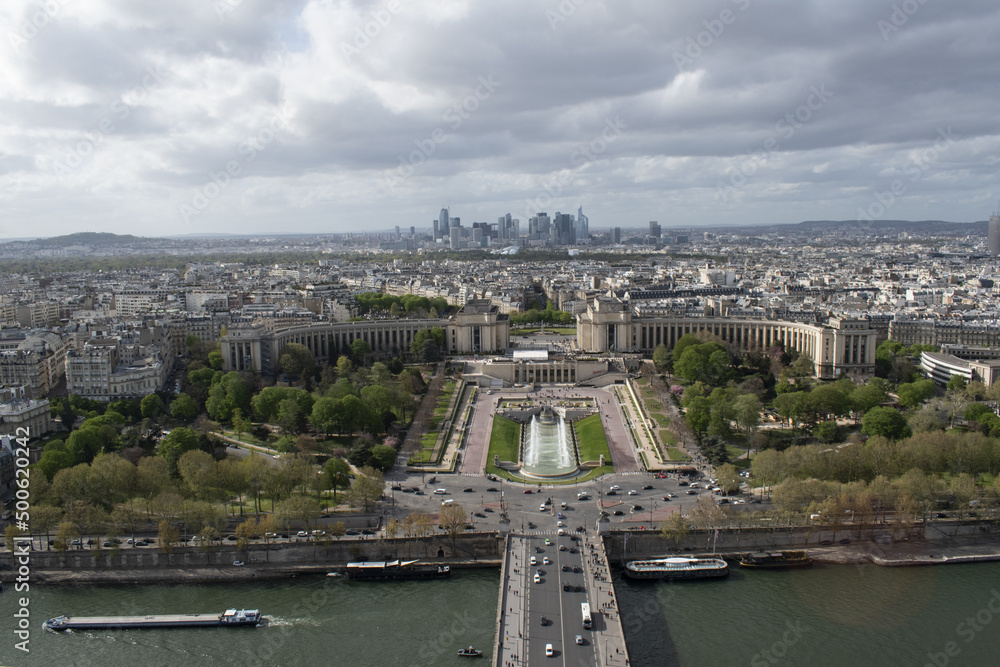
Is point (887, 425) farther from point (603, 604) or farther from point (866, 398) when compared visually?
point (603, 604)

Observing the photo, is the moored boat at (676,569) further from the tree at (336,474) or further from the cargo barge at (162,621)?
the cargo barge at (162,621)

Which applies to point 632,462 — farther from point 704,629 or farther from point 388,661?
point 388,661

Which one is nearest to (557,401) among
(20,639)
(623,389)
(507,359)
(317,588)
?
(623,389)

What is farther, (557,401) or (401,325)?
(401,325)

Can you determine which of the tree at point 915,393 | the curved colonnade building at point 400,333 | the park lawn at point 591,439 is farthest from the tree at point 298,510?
the curved colonnade building at point 400,333

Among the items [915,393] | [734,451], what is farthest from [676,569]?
[915,393]

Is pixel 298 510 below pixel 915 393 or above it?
below

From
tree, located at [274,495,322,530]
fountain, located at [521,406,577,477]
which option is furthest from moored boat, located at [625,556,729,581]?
tree, located at [274,495,322,530]
